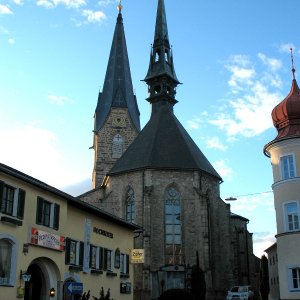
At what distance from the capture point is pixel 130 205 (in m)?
39.3

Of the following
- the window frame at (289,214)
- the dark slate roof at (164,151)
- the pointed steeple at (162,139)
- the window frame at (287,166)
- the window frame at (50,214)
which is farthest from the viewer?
the pointed steeple at (162,139)

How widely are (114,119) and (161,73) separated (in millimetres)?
10438

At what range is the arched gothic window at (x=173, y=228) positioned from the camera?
37062 millimetres

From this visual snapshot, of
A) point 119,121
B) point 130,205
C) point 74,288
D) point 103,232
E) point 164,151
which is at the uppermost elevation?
point 119,121

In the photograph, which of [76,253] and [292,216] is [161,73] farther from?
[76,253]

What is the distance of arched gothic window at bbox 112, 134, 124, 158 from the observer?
2265 inches

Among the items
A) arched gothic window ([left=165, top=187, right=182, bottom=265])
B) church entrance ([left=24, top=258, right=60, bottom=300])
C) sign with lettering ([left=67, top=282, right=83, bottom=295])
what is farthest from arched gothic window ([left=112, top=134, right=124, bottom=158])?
sign with lettering ([left=67, top=282, right=83, bottom=295])

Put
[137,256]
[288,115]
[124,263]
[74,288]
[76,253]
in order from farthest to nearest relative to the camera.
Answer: [124,263], [137,256], [288,115], [76,253], [74,288]

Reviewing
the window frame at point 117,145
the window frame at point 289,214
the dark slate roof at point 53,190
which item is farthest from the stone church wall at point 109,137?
the window frame at point 289,214

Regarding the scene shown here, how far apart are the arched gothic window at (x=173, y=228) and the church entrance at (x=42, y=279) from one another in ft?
55.6

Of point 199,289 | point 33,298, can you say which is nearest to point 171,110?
point 199,289

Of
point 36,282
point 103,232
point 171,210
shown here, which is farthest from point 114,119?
point 36,282

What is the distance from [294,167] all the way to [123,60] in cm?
4000

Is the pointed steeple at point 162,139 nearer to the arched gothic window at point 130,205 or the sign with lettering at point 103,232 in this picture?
the arched gothic window at point 130,205
